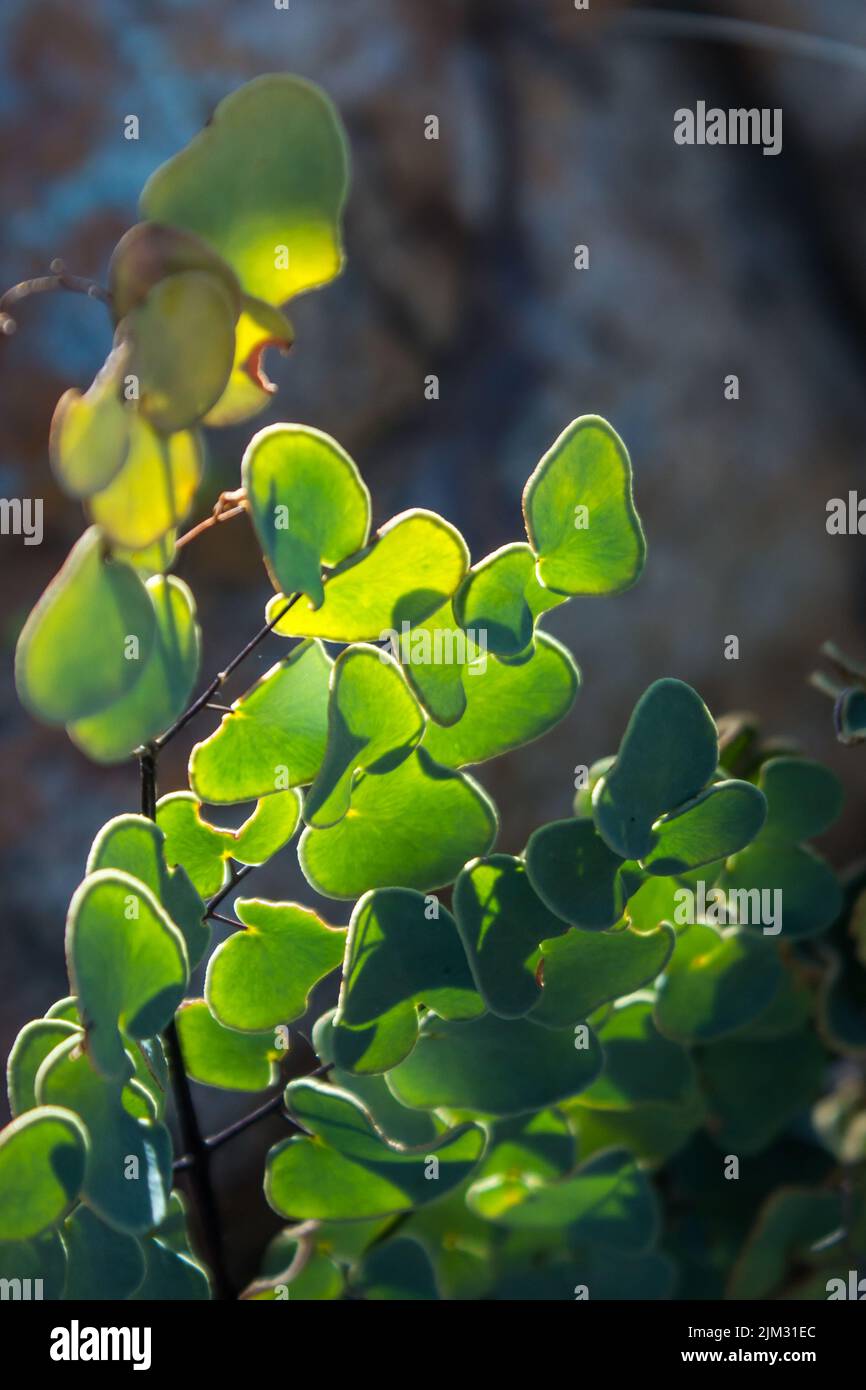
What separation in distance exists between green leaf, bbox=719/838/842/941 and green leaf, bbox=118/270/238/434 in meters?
0.31

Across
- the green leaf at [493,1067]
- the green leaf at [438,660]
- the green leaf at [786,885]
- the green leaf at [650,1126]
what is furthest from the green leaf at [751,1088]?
the green leaf at [438,660]

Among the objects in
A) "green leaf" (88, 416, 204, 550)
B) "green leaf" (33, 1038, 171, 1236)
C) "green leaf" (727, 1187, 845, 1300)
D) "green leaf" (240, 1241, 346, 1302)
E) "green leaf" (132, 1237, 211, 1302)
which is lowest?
"green leaf" (727, 1187, 845, 1300)

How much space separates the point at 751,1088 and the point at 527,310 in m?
0.84

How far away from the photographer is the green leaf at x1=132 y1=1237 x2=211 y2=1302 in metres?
0.37

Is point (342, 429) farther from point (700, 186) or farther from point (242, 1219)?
point (242, 1219)

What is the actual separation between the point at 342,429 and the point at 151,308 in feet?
2.77

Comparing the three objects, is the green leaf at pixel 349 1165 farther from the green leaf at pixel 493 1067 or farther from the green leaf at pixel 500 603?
the green leaf at pixel 500 603

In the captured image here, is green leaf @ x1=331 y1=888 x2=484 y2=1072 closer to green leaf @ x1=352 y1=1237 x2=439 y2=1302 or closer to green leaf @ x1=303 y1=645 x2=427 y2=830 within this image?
green leaf @ x1=303 y1=645 x2=427 y2=830

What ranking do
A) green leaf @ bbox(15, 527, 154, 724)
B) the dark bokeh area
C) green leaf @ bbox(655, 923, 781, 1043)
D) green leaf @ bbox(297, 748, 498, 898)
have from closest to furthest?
1. green leaf @ bbox(15, 527, 154, 724)
2. green leaf @ bbox(297, 748, 498, 898)
3. green leaf @ bbox(655, 923, 781, 1043)
4. the dark bokeh area

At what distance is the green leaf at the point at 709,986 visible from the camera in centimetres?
49

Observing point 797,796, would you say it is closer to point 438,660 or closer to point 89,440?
point 438,660

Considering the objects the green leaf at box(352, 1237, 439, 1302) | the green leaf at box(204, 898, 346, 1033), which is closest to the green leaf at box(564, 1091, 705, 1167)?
the green leaf at box(352, 1237, 439, 1302)

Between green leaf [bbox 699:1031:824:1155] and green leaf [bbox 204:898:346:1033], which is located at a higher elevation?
green leaf [bbox 204:898:346:1033]

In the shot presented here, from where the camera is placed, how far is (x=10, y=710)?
38.6 inches
